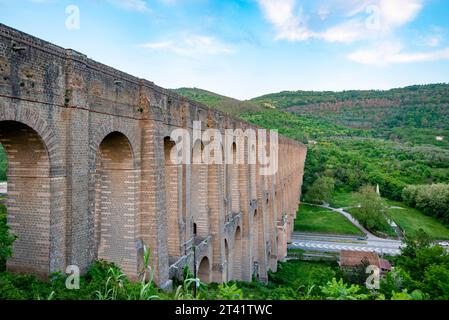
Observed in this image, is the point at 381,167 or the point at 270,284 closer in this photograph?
the point at 270,284

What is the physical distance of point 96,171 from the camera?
37.0 ft

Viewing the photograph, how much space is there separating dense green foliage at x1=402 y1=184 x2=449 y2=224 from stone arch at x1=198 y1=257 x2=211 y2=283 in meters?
46.9

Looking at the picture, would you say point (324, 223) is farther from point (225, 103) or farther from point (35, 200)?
point (225, 103)

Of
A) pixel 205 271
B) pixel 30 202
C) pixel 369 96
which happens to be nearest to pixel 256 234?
pixel 205 271

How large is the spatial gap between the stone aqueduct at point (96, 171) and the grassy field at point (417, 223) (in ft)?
124

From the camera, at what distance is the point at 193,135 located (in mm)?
15211

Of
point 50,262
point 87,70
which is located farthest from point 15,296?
point 87,70

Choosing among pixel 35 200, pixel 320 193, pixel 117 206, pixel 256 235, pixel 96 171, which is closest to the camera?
pixel 35 200

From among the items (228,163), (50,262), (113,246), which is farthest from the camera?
(228,163)

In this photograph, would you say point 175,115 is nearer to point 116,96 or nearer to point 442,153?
point 116,96

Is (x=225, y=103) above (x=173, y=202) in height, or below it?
above

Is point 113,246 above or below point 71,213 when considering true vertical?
below

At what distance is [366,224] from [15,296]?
4532cm

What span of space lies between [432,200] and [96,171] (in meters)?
55.8
